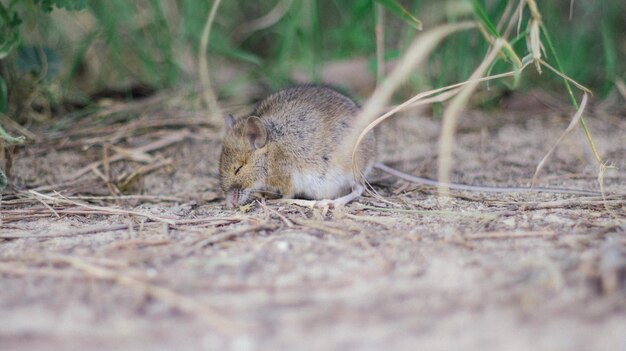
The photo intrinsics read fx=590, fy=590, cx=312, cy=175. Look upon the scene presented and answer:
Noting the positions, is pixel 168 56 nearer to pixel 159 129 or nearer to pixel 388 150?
pixel 159 129

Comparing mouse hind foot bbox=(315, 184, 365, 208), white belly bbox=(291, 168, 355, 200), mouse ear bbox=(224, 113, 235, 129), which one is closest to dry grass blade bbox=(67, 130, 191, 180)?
mouse ear bbox=(224, 113, 235, 129)

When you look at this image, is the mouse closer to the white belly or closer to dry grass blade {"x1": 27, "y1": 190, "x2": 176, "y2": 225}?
the white belly

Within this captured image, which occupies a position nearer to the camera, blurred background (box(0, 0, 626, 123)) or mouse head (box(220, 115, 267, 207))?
mouse head (box(220, 115, 267, 207))

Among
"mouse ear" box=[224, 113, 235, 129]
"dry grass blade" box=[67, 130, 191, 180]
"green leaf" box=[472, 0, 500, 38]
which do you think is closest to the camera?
"green leaf" box=[472, 0, 500, 38]

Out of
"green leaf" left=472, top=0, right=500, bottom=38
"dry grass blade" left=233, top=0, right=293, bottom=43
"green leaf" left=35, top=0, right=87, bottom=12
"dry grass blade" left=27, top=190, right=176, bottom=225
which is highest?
"dry grass blade" left=233, top=0, right=293, bottom=43

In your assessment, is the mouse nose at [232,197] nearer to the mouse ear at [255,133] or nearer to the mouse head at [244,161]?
the mouse head at [244,161]

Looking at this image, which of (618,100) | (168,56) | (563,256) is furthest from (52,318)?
(618,100)
